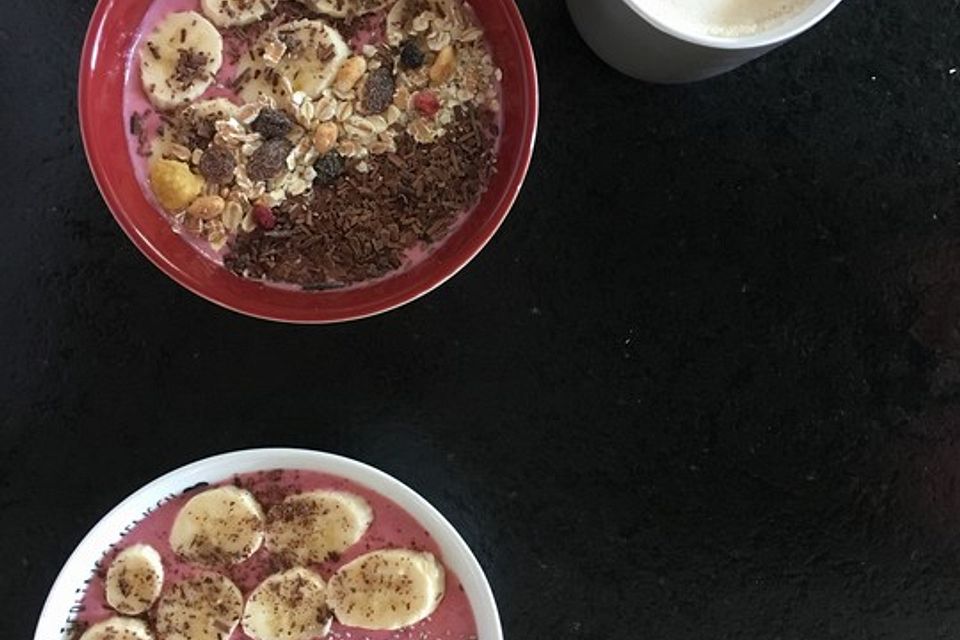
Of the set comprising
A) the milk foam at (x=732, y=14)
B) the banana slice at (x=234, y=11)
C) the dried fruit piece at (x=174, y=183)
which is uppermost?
the banana slice at (x=234, y=11)

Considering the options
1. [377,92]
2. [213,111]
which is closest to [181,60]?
[213,111]

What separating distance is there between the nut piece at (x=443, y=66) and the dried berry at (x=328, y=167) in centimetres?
10

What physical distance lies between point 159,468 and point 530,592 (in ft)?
1.15

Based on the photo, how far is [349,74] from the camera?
3.18 ft

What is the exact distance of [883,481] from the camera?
108 cm

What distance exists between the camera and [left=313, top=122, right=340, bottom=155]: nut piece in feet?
3.17

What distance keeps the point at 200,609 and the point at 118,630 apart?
7cm

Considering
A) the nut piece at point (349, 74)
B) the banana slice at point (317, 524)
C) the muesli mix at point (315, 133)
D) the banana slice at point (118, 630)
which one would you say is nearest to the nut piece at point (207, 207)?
the muesli mix at point (315, 133)

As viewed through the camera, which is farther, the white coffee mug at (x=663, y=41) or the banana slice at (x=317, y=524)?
the banana slice at (x=317, y=524)

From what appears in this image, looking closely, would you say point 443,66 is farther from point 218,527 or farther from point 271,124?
point 218,527

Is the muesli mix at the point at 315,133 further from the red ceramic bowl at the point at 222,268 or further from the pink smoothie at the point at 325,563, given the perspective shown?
the pink smoothie at the point at 325,563

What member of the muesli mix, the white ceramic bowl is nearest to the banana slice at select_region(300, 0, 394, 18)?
the muesli mix

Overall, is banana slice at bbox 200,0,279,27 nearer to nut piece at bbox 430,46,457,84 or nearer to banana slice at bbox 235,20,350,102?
banana slice at bbox 235,20,350,102

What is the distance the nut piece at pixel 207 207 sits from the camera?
0.97 meters
